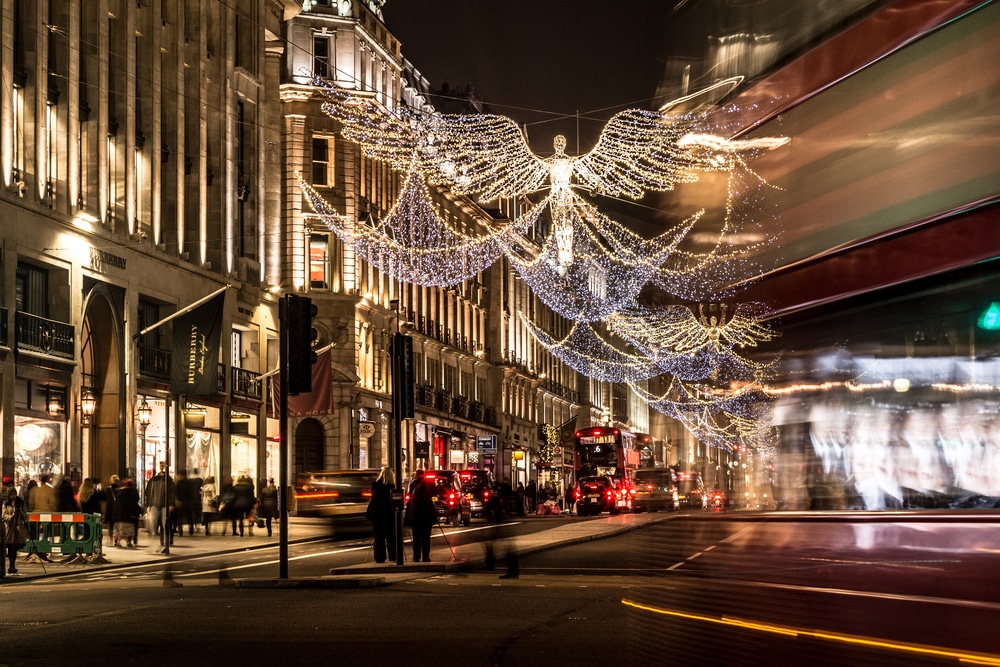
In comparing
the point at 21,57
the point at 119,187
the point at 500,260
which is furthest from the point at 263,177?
the point at 500,260

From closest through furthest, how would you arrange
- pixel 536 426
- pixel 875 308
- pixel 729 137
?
1. pixel 875 308
2. pixel 729 137
3. pixel 536 426

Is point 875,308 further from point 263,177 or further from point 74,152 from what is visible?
point 263,177

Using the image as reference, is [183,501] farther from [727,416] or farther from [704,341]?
[727,416]

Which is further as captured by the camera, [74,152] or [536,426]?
[536,426]

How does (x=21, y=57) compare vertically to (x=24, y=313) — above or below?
above

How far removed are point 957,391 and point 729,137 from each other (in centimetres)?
190

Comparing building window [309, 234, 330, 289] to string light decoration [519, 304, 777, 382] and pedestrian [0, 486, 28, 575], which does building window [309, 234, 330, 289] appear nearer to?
pedestrian [0, 486, 28, 575]

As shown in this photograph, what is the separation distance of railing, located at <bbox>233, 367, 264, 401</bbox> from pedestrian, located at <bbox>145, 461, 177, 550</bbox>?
14582 millimetres

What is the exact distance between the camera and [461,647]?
472 inches

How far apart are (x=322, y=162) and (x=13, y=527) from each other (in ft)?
126

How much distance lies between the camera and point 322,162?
61500 mm

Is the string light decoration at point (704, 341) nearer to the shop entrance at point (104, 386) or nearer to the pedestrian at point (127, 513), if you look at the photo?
the pedestrian at point (127, 513)

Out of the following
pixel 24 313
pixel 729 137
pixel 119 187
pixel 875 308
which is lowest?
pixel 875 308

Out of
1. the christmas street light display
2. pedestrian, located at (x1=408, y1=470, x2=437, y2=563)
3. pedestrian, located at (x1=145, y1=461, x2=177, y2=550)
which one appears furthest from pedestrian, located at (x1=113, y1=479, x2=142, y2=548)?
the christmas street light display
